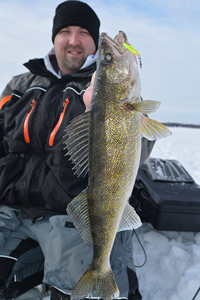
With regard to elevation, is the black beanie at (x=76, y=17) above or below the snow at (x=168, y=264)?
above

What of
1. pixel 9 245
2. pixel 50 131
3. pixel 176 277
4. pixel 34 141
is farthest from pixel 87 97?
pixel 176 277

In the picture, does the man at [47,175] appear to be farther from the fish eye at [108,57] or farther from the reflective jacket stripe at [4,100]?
the fish eye at [108,57]

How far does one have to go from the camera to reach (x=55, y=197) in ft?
6.96

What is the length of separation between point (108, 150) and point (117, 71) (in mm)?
612

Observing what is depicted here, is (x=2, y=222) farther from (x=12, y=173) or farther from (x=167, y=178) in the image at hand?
(x=167, y=178)

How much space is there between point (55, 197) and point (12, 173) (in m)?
0.72

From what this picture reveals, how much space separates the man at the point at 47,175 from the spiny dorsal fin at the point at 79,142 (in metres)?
0.40

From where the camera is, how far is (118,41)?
1.53 meters

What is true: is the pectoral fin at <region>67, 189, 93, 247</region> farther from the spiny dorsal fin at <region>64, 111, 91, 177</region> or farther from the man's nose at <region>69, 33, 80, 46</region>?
the man's nose at <region>69, 33, 80, 46</region>

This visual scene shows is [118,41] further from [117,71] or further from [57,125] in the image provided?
[57,125]

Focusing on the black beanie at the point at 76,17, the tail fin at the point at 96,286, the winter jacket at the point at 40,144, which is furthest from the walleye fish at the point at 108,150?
the black beanie at the point at 76,17

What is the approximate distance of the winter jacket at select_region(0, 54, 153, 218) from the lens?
2154mm

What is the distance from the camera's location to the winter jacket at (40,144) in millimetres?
2154

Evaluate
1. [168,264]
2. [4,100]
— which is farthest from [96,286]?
Result: [4,100]
